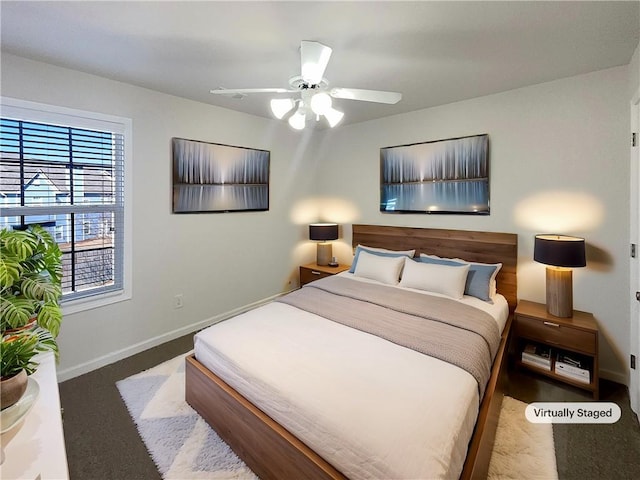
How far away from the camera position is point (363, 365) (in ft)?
5.50

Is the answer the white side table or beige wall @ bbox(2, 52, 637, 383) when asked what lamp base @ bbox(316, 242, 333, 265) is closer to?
beige wall @ bbox(2, 52, 637, 383)

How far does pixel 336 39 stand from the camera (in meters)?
1.94

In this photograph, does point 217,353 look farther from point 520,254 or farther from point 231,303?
point 520,254

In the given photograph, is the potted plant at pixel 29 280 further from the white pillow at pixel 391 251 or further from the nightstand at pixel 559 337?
the nightstand at pixel 559 337

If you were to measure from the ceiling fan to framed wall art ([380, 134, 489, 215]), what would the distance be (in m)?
1.57

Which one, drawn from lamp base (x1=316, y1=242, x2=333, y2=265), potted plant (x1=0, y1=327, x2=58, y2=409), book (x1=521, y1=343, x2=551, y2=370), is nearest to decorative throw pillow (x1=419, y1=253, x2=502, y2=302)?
book (x1=521, y1=343, x2=551, y2=370)

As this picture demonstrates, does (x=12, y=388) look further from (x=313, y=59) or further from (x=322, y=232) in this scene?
(x=322, y=232)

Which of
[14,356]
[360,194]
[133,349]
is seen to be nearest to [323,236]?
[360,194]

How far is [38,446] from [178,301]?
225 cm

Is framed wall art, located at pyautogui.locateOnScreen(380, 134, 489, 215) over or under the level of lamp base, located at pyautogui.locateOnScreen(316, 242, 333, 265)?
over

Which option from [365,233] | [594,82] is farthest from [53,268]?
[594,82]

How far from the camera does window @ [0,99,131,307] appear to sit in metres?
2.21

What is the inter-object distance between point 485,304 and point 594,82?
2051 millimetres

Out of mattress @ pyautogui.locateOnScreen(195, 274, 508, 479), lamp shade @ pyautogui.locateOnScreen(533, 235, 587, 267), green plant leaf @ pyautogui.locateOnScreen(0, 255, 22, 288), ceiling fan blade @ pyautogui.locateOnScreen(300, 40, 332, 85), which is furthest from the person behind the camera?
lamp shade @ pyautogui.locateOnScreen(533, 235, 587, 267)
